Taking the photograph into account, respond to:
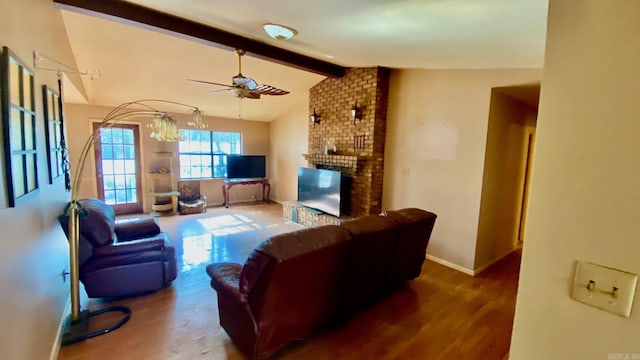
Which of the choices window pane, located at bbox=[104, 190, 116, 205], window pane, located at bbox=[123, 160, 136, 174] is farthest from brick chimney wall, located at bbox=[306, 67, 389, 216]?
window pane, located at bbox=[104, 190, 116, 205]

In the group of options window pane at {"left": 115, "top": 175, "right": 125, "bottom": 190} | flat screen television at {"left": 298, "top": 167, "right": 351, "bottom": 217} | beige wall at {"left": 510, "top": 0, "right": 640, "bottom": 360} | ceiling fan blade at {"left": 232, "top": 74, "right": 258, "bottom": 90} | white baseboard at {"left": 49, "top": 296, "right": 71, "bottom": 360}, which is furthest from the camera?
window pane at {"left": 115, "top": 175, "right": 125, "bottom": 190}

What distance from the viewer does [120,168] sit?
20.3 feet

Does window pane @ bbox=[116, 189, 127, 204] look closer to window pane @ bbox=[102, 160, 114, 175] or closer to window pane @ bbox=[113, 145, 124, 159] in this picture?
window pane @ bbox=[102, 160, 114, 175]

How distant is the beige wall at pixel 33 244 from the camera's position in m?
1.34

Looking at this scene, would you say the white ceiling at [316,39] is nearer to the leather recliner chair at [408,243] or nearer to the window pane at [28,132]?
the window pane at [28,132]

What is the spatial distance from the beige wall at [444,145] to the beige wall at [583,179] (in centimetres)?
290

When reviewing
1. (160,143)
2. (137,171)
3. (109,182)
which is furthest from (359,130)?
(109,182)

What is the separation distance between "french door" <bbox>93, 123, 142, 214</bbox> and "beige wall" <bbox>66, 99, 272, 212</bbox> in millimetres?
143

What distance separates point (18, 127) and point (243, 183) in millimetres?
5982

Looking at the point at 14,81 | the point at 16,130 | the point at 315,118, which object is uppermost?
the point at 315,118

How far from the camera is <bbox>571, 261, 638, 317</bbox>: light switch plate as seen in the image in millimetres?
699

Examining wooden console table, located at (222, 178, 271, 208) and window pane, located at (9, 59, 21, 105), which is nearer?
window pane, located at (9, 59, 21, 105)

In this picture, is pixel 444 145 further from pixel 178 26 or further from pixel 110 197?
pixel 110 197

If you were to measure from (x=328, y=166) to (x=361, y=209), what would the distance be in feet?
3.66
